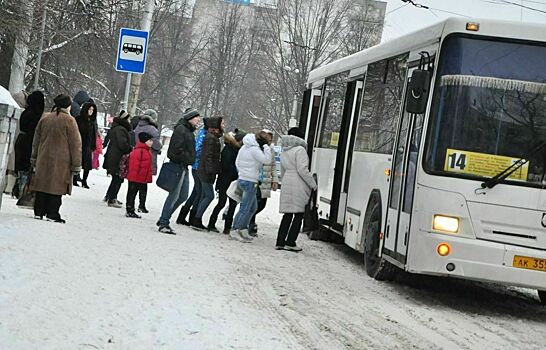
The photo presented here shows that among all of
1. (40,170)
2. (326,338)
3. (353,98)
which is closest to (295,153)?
(353,98)

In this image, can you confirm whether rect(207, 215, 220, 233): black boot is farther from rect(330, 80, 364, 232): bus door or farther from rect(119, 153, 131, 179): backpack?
rect(119, 153, 131, 179): backpack

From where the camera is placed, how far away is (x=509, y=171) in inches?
421

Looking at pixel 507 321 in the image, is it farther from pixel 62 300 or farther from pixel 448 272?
pixel 62 300

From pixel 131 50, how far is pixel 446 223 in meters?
10.6

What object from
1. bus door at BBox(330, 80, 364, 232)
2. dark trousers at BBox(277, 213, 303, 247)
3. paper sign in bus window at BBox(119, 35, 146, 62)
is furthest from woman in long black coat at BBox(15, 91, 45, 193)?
paper sign in bus window at BBox(119, 35, 146, 62)

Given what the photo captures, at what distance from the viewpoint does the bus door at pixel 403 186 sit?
36.6ft

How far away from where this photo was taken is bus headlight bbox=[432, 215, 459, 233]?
35.0 ft

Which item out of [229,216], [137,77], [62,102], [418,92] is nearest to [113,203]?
[229,216]

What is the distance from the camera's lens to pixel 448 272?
10594mm

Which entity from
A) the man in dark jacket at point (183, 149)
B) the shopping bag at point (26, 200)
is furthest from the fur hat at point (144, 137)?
the shopping bag at point (26, 200)

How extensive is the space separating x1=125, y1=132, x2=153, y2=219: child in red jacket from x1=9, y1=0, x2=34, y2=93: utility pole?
17.0ft

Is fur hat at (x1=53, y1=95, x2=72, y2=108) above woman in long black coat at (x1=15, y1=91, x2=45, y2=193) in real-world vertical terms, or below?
above

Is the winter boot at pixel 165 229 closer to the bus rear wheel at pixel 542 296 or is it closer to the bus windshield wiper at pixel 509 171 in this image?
the bus rear wheel at pixel 542 296

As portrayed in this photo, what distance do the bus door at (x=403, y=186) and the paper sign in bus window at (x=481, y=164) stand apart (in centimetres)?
48
